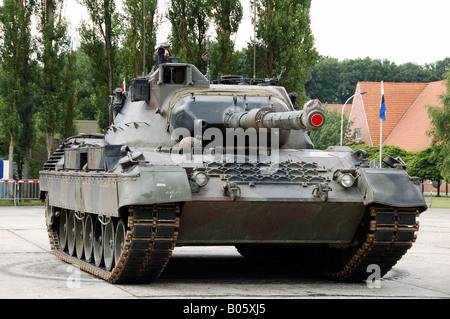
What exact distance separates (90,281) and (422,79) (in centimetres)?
7759

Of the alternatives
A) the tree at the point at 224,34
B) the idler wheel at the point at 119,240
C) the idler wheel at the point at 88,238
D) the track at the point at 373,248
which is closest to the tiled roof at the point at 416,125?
the tree at the point at 224,34

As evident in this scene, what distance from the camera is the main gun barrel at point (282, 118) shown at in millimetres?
10820

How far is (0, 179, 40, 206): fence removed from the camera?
119 ft

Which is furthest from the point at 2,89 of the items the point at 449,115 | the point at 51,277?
the point at 51,277

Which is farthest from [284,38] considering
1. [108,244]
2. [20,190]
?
[108,244]

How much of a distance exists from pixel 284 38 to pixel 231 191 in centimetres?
2227

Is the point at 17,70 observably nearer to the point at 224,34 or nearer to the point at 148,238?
the point at 224,34

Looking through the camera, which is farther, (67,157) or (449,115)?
(449,115)

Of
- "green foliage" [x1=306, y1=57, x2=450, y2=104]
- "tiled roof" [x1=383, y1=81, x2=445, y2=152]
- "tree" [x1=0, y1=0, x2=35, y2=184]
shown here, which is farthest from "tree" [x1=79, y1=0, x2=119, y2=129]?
"green foliage" [x1=306, y1=57, x2=450, y2=104]

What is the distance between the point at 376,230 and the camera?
38.1ft

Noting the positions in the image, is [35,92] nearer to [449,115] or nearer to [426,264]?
[449,115]

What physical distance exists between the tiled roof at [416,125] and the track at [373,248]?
46.9 meters

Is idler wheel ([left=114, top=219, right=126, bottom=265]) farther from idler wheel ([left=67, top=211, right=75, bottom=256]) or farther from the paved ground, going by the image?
idler wheel ([left=67, top=211, right=75, bottom=256])

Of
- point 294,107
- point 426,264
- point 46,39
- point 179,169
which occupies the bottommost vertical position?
point 426,264
